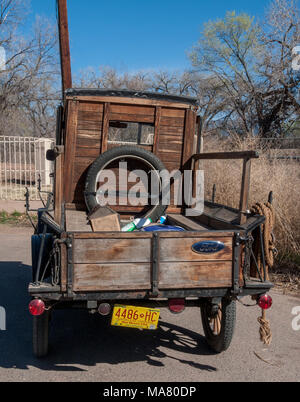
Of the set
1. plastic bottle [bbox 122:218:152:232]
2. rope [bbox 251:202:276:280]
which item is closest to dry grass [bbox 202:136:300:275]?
plastic bottle [bbox 122:218:152:232]

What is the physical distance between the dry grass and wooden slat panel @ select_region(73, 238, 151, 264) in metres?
3.76

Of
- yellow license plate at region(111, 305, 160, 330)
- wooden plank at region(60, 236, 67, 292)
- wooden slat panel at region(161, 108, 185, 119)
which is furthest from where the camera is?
wooden slat panel at region(161, 108, 185, 119)

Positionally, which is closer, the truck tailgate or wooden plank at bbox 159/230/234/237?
the truck tailgate

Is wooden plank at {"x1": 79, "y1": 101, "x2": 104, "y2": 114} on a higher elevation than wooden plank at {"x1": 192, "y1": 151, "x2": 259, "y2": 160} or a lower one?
higher

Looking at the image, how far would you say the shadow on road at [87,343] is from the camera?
372 cm

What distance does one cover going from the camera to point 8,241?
29.6ft

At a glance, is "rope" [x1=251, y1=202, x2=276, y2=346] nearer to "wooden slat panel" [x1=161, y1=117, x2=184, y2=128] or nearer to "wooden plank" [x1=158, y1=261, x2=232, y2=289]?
"wooden plank" [x1=158, y1=261, x2=232, y2=289]

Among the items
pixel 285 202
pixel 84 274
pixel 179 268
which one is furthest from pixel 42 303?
pixel 285 202

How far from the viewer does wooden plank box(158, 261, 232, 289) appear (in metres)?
3.32

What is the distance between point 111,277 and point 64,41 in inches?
247

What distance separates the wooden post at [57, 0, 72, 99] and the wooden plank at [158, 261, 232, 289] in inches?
226
